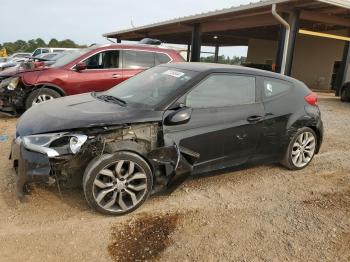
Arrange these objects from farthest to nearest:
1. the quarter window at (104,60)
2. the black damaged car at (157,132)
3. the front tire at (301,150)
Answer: the quarter window at (104,60), the front tire at (301,150), the black damaged car at (157,132)

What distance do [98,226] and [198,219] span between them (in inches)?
38.8

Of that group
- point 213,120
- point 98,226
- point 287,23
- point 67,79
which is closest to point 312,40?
Result: point 287,23

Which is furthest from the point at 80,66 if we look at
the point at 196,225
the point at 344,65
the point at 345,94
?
the point at 344,65

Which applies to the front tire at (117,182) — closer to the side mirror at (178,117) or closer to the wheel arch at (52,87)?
the side mirror at (178,117)

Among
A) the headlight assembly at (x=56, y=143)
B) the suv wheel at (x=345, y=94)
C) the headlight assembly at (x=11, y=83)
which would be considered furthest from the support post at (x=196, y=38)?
the headlight assembly at (x=56, y=143)

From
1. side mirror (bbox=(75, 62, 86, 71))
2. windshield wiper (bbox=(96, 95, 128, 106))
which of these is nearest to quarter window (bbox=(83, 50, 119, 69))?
side mirror (bbox=(75, 62, 86, 71))

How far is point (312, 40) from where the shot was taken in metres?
21.5

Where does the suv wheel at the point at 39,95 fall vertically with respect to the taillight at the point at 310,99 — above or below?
below

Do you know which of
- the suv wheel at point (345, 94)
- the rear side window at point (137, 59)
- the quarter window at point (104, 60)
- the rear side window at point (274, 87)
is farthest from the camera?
the suv wheel at point (345, 94)

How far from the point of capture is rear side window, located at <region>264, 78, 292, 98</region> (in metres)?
4.38

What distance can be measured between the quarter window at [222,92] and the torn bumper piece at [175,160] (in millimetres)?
547

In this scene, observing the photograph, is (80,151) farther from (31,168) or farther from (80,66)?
(80,66)

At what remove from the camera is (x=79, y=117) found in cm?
334

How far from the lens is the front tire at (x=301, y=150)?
4707 millimetres
